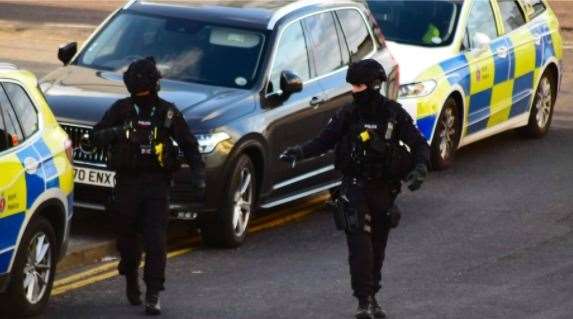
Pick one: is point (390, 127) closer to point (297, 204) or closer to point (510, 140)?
point (297, 204)

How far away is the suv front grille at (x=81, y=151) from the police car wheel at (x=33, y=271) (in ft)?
7.59

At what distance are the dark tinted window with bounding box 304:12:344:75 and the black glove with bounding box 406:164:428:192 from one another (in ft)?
14.4

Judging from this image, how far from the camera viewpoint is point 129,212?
38.8ft

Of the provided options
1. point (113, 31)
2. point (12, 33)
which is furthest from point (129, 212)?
point (12, 33)

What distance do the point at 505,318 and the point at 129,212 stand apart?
232 centimetres

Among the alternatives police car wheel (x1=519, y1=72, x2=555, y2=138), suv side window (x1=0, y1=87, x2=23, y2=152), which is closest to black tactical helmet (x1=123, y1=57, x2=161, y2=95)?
suv side window (x1=0, y1=87, x2=23, y2=152)

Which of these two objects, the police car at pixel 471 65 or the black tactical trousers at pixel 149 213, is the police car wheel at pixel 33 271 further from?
the police car at pixel 471 65

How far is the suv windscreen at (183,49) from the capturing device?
15141 millimetres

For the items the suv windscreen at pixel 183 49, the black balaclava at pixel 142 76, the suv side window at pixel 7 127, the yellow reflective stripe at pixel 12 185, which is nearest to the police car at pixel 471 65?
the suv windscreen at pixel 183 49

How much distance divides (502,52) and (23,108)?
8.45 metres

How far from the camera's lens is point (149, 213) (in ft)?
38.9

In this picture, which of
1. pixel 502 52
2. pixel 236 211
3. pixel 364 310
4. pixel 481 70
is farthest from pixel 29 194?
pixel 502 52

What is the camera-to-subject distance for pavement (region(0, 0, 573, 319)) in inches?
481

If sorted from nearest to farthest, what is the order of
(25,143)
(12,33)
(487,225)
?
(25,143) → (487,225) → (12,33)
